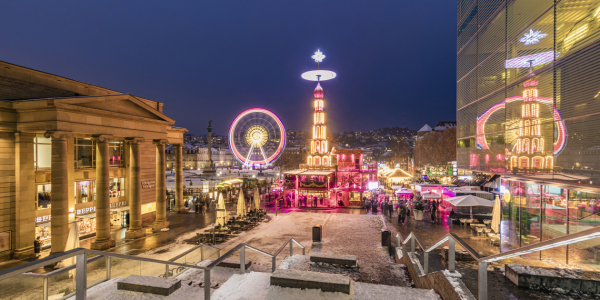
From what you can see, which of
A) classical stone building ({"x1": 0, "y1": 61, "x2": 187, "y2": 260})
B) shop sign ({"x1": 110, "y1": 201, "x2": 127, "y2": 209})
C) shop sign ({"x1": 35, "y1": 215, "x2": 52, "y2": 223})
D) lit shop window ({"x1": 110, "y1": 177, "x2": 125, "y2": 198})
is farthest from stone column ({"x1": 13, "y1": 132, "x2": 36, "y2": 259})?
lit shop window ({"x1": 110, "y1": 177, "x2": 125, "y2": 198})

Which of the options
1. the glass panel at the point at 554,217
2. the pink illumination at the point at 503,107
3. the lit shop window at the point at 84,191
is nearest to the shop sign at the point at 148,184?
the lit shop window at the point at 84,191

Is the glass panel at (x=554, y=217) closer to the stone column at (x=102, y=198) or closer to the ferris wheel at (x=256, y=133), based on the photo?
the stone column at (x=102, y=198)

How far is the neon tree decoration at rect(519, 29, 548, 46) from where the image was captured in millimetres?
10297

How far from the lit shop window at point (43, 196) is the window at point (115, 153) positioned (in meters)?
4.48

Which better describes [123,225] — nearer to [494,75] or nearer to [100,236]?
[100,236]

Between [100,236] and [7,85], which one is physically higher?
[7,85]

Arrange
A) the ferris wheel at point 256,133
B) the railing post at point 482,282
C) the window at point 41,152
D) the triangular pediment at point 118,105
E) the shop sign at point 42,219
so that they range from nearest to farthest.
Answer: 1. the railing post at point 482,282
2. the triangular pediment at point 118,105
3. the shop sign at point 42,219
4. the window at point 41,152
5. the ferris wheel at point 256,133

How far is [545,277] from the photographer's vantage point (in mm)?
5340

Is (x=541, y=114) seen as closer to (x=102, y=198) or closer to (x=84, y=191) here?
(x=102, y=198)

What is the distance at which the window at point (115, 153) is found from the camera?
66.5 ft

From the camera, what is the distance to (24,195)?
14.4 meters

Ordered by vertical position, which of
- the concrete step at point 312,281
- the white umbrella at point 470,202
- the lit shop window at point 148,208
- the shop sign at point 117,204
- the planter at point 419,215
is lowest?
the planter at point 419,215

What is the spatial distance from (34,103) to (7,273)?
1421 cm

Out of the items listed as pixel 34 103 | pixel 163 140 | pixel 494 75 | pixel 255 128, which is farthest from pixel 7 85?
pixel 255 128
